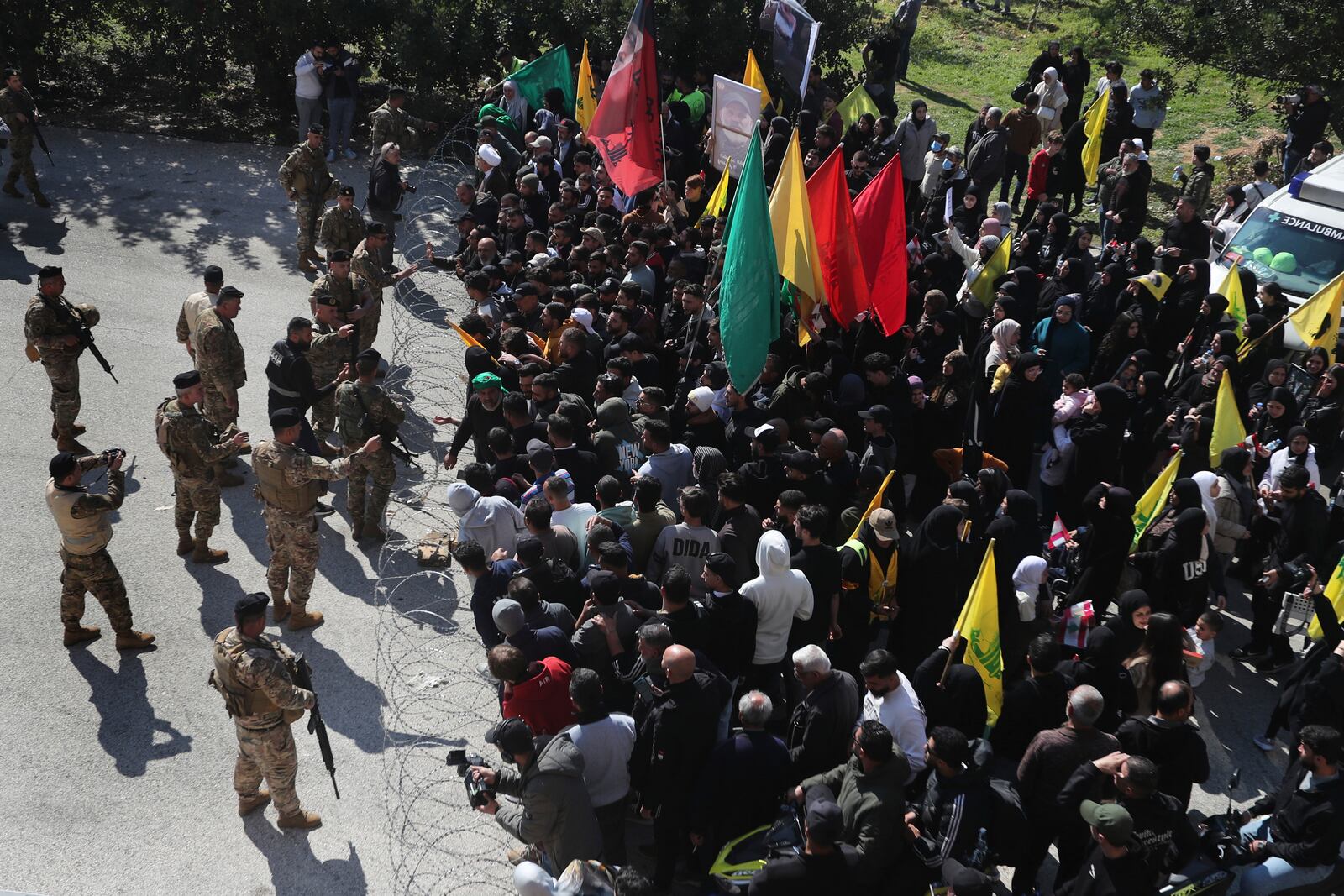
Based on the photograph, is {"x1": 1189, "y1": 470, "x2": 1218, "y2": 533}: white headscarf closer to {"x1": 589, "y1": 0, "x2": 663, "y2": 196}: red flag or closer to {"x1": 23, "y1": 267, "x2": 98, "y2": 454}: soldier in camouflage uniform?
{"x1": 589, "y1": 0, "x2": 663, "y2": 196}: red flag

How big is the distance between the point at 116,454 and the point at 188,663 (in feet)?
5.44

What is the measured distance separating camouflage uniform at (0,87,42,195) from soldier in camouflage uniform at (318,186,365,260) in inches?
216

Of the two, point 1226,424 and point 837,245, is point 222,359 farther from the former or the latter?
point 1226,424

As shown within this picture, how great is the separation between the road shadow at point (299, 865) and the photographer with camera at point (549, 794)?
4.71ft

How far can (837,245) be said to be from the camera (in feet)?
32.2

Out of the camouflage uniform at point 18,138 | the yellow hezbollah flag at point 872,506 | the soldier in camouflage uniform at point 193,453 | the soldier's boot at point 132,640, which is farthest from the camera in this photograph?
the camouflage uniform at point 18,138

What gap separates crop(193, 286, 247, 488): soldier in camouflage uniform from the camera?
33.3 feet

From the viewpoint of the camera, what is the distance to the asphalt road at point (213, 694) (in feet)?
22.1

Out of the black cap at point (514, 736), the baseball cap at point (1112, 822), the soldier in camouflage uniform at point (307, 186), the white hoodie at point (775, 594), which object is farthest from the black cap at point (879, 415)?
the soldier in camouflage uniform at point (307, 186)

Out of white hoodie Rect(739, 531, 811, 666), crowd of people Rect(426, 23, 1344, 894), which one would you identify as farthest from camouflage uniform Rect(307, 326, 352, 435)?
white hoodie Rect(739, 531, 811, 666)

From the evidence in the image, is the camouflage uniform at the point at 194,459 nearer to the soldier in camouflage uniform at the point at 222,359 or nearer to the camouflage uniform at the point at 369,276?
the soldier in camouflage uniform at the point at 222,359

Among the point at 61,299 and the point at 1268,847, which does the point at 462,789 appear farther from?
the point at 61,299

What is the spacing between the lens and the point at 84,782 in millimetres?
7160

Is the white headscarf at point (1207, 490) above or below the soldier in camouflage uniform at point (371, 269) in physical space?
above
